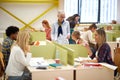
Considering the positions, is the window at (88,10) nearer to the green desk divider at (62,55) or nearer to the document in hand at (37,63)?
the green desk divider at (62,55)

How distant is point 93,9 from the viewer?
1048cm

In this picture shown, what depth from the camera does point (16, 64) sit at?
3.70 meters

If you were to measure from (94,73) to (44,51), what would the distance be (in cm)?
121

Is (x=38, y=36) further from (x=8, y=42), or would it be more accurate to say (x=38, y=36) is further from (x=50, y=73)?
(x=50, y=73)

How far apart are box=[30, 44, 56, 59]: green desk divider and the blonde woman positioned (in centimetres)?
77

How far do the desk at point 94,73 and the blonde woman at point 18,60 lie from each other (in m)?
0.77

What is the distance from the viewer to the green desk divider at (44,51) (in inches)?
179

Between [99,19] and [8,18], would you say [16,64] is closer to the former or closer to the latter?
[8,18]

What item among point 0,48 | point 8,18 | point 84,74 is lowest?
point 84,74

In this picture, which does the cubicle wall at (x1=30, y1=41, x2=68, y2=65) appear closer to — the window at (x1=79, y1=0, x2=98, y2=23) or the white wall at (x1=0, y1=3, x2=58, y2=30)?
the white wall at (x1=0, y1=3, x2=58, y2=30)

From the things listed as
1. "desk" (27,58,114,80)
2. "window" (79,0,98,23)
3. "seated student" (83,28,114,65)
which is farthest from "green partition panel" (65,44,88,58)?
"window" (79,0,98,23)

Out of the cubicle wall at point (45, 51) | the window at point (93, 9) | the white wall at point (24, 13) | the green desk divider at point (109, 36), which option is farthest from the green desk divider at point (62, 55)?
the window at point (93, 9)

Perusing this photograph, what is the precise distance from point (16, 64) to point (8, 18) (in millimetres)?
6060

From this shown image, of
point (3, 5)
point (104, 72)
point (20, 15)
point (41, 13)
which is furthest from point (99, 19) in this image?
point (104, 72)
